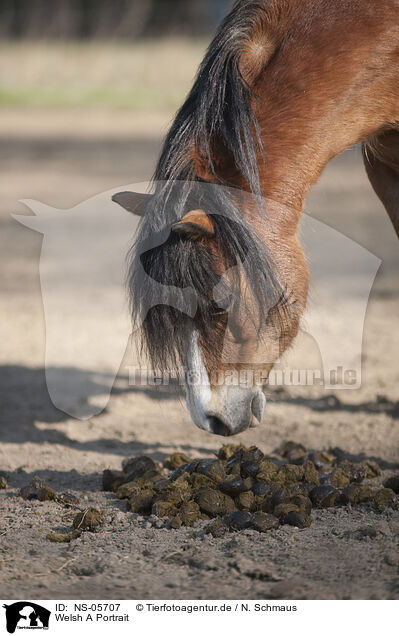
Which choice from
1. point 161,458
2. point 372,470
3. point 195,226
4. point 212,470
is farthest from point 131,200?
point 372,470

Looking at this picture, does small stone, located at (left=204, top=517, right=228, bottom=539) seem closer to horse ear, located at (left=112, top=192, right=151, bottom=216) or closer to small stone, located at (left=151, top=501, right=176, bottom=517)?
small stone, located at (left=151, top=501, right=176, bottom=517)

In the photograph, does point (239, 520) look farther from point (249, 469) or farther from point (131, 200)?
point (131, 200)

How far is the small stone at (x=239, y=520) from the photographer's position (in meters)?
2.65

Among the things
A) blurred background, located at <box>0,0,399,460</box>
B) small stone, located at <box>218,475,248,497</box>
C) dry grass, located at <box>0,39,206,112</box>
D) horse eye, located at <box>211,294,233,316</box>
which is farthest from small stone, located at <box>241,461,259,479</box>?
dry grass, located at <box>0,39,206,112</box>

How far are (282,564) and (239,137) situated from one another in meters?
1.39

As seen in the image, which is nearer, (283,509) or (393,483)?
(283,509)

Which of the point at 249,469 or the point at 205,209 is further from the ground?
the point at 205,209

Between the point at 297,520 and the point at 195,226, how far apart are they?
3.66ft

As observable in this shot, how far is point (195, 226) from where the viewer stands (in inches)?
90.1

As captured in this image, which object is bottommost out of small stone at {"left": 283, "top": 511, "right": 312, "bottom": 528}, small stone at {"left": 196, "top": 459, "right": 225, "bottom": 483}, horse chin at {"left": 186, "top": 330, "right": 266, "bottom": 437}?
small stone at {"left": 283, "top": 511, "right": 312, "bottom": 528}

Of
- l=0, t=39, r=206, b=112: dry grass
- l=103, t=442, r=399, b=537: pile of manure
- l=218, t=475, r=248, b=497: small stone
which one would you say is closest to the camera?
l=103, t=442, r=399, b=537: pile of manure

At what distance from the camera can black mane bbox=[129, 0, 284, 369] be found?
243 cm

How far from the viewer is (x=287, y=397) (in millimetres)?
4336

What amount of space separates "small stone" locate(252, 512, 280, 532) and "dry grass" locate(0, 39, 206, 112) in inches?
476
